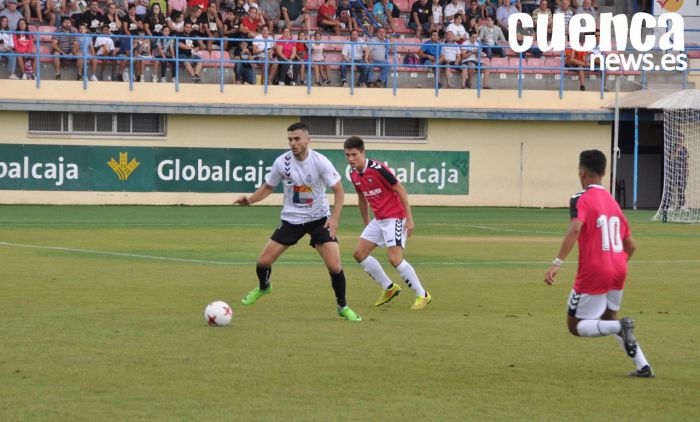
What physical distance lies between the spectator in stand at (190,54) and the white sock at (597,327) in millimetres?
28545

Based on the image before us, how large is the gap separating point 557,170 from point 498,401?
105 ft

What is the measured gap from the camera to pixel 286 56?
123 feet

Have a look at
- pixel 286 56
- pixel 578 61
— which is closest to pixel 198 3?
pixel 286 56

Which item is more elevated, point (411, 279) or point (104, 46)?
A: point (104, 46)

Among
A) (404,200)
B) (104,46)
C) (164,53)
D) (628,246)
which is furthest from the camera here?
(164,53)

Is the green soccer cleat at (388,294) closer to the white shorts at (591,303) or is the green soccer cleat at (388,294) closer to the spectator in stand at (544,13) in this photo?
the white shorts at (591,303)

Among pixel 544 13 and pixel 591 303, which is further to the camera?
pixel 544 13

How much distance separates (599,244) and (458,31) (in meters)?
30.6

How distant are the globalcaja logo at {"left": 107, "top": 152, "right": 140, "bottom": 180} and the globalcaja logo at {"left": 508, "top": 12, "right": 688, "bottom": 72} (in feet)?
40.6

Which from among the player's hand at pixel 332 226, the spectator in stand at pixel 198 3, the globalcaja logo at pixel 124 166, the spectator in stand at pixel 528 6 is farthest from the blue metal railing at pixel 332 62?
the player's hand at pixel 332 226

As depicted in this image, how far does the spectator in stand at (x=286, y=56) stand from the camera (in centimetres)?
3728

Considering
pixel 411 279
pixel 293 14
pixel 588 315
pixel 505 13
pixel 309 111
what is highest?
pixel 505 13

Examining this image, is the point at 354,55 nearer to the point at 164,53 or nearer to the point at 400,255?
the point at 164,53

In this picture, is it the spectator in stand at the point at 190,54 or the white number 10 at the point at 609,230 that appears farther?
the spectator in stand at the point at 190,54
